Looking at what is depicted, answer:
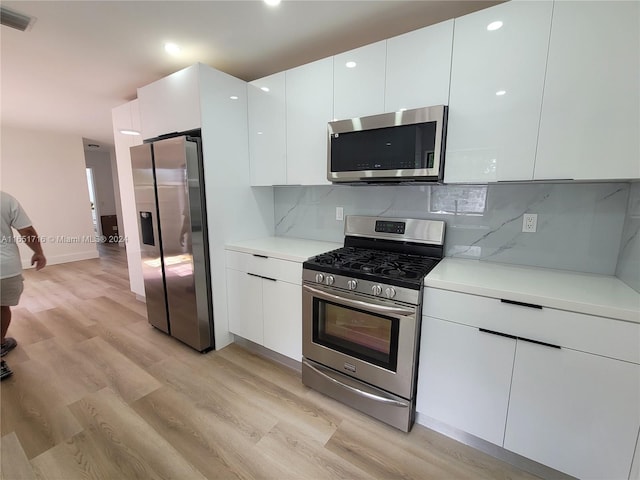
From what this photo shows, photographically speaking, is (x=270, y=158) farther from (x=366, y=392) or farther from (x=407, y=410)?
(x=407, y=410)

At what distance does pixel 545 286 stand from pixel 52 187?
7618mm

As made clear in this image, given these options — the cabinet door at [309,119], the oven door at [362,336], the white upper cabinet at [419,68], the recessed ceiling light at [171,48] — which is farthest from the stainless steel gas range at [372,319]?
the recessed ceiling light at [171,48]

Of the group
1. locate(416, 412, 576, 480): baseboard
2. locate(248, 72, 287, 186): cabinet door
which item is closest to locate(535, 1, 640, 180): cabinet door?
locate(416, 412, 576, 480): baseboard

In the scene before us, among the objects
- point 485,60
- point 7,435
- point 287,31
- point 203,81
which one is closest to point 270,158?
point 203,81

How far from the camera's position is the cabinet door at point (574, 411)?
1.13m

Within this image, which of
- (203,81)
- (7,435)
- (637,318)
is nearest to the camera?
(637,318)

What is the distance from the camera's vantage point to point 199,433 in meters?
1.61

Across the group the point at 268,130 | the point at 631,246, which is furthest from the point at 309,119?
the point at 631,246

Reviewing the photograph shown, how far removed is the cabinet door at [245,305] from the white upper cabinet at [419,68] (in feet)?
5.48

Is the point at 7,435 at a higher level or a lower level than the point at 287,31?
lower

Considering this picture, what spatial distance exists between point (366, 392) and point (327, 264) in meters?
0.83

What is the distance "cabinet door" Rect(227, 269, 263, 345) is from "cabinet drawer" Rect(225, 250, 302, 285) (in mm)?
62

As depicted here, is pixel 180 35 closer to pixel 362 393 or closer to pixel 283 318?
pixel 283 318

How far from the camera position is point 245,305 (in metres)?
2.34
